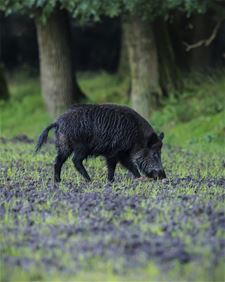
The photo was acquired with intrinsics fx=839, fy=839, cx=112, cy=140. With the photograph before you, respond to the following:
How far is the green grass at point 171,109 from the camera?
22234 mm

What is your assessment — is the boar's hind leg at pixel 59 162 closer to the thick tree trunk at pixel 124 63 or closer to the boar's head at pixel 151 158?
the boar's head at pixel 151 158

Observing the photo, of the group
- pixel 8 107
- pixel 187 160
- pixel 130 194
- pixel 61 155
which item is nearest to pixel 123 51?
pixel 8 107

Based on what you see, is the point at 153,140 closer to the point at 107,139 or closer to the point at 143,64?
the point at 107,139

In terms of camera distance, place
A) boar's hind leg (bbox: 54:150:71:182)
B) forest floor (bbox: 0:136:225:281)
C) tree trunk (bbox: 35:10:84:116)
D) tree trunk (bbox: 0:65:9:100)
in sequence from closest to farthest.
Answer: forest floor (bbox: 0:136:225:281) → boar's hind leg (bbox: 54:150:71:182) → tree trunk (bbox: 35:10:84:116) → tree trunk (bbox: 0:65:9:100)

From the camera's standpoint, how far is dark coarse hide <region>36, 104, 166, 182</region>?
13375mm

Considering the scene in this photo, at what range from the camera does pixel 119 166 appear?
53.1 ft

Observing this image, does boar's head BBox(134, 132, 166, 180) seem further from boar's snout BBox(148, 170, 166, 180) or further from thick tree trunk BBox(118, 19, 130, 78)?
thick tree trunk BBox(118, 19, 130, 78)

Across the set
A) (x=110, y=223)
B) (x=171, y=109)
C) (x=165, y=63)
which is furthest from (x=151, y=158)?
(x=165, y=63)

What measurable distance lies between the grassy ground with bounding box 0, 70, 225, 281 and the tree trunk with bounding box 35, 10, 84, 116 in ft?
31.9

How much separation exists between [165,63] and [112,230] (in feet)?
57.1

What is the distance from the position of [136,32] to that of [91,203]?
14.9m

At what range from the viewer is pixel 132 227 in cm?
856

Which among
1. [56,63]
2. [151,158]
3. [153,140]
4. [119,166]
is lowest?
[119,166]

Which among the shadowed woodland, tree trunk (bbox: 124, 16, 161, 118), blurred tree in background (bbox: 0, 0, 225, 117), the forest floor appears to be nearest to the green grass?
the shadowed woodland
